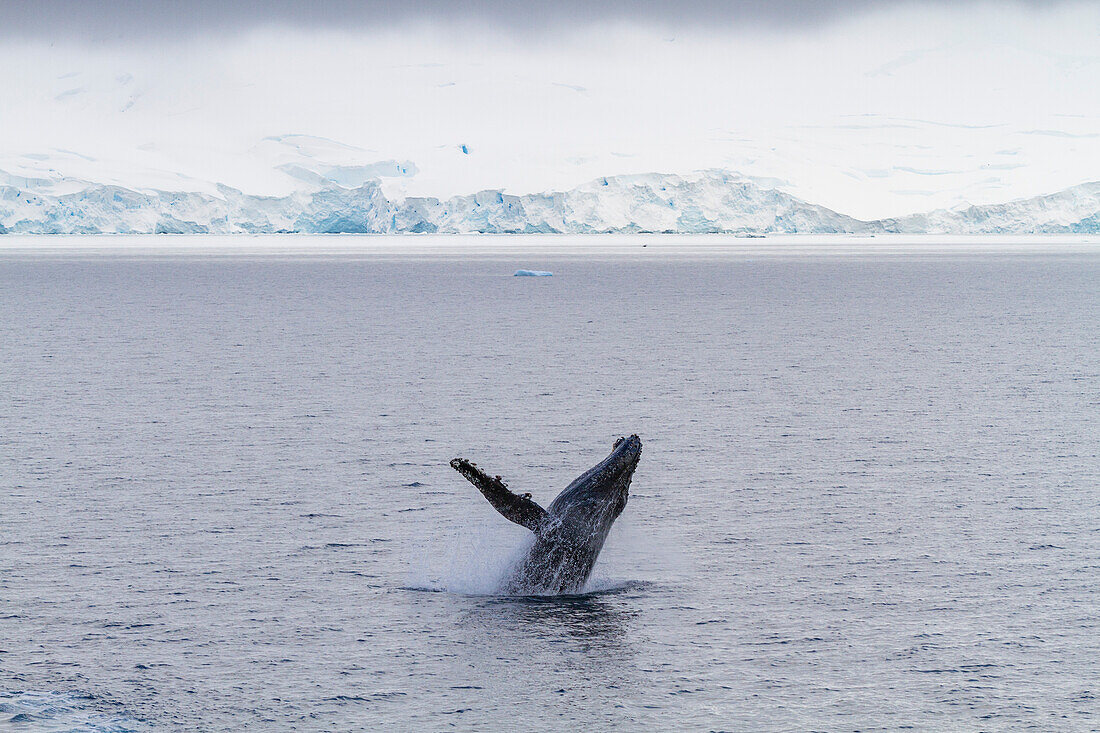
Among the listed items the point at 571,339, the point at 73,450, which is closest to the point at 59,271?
the point at 571,339

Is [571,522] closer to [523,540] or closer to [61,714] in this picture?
[523,540]

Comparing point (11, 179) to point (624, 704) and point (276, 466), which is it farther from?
point (624, 704)

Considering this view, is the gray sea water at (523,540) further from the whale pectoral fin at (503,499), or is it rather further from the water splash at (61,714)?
the whale pectoral fin at (503,499)

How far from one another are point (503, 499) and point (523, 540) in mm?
4356

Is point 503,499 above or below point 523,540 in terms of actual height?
above

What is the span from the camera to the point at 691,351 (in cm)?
4997

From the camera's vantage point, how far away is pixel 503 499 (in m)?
14.9

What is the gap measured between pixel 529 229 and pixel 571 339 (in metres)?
128

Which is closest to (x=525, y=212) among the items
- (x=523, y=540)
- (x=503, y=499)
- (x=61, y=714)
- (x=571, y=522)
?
(x=523, y=540)

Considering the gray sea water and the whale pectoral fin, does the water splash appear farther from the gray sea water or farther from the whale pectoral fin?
the whale pectoral fin

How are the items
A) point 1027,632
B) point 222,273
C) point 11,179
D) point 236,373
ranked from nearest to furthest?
point 1027,632 < point 236,373 < point 222,273 < point 11,179

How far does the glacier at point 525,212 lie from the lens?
176 meters

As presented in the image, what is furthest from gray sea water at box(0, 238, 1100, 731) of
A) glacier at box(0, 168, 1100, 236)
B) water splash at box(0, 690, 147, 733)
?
glacier at box(0, 168, 1100, 236)

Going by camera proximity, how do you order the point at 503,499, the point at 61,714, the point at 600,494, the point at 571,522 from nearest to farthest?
the point at 61,714 < the point at 503,499 < the point at 600,494 < the point at 571,522
